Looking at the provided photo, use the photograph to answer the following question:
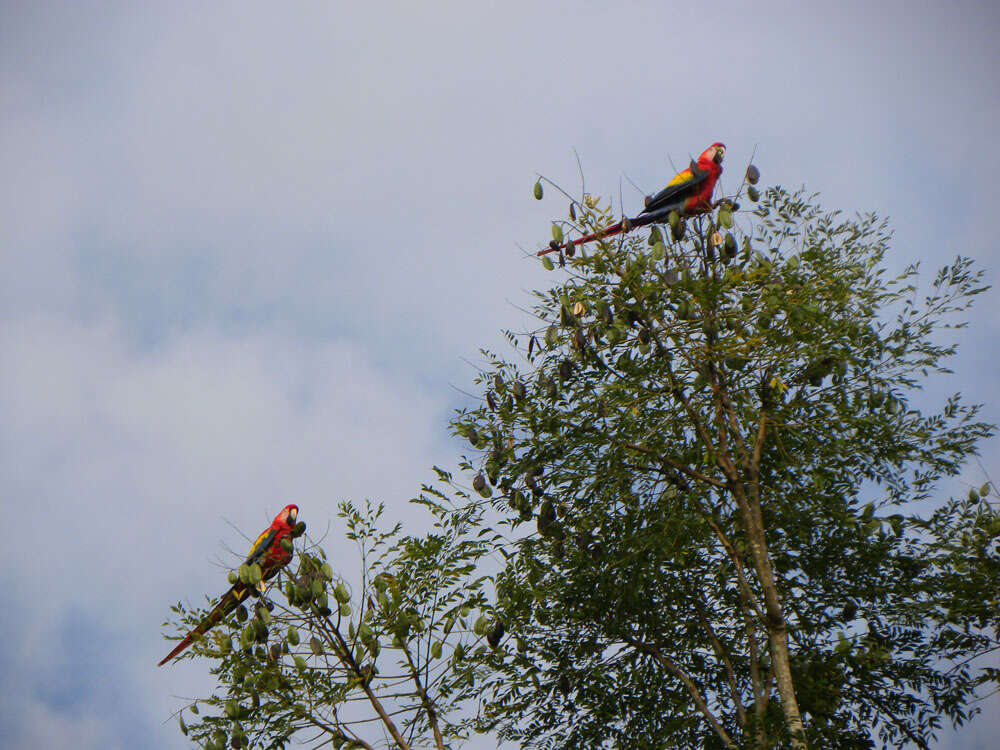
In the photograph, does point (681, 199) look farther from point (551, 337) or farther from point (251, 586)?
point (251, 586)

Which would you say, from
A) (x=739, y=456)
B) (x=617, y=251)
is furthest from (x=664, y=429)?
(x=617, y=251)

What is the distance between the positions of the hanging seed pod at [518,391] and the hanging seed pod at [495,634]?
2.16 meters

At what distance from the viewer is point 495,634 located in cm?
799

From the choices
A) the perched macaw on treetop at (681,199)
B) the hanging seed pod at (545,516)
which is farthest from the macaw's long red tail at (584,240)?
the hanging seed pod at (545,516)

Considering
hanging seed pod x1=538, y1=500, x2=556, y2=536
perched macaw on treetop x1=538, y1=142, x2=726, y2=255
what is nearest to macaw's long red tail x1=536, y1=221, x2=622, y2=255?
perched macaw on treetop x1=538, y1=142, x2=726, y2=255

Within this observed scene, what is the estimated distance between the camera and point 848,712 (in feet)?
Answer: 32.0

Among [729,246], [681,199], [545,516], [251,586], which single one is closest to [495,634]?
[545,516]

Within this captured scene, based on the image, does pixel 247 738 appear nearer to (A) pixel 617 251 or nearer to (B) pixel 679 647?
(B) pixel 679 647

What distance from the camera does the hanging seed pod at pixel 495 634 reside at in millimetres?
7992

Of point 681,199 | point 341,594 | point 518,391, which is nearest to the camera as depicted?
point 341,594

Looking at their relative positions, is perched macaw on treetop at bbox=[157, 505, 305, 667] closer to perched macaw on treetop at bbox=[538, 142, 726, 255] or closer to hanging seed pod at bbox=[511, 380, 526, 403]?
hanging seed pod at bbox=[511, 380, 526, 403]

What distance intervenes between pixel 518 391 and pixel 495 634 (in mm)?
2328

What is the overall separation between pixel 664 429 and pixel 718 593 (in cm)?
232

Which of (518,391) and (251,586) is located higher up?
(518,391)
